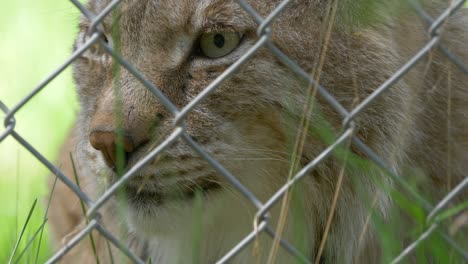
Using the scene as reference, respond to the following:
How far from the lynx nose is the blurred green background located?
1.06m

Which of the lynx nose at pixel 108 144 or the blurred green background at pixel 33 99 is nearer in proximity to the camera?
the lynx nose at pixel 108 144

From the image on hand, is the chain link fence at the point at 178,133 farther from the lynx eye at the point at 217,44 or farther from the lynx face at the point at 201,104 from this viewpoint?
the lynx eye at the point at 217,44

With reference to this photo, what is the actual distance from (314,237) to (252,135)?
17.2 inches

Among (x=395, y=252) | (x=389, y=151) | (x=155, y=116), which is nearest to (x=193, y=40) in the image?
(x=155, y=116)

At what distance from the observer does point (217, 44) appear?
2734mm

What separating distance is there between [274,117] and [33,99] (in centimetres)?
296

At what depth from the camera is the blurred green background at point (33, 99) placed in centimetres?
425

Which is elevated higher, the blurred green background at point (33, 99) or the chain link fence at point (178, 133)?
the blurred green background at point (33, 99)

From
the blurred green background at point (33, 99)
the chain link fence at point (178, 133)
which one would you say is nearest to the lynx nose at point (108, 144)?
the chain link fence at point (178, 133)

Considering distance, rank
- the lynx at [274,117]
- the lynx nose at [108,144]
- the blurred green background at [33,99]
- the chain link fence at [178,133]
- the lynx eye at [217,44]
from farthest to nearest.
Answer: the blurred green background at [33,99], the lynx eye at [217,44], the lynx at [274,117], the lynx nose at [108,144], the chain link fence at [178,133]

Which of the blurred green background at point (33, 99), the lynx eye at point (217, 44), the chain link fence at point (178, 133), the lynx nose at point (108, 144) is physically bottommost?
the chain link fence at point (178, 133)

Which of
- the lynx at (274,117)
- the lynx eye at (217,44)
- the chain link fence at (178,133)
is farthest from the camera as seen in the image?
the lynx eye at (217,44)

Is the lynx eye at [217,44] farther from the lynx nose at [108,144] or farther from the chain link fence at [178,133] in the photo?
the chain link fence at [178,133]

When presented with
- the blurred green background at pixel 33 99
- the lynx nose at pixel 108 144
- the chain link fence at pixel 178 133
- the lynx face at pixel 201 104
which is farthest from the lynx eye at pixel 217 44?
the blurred green background at pixel 33 99
